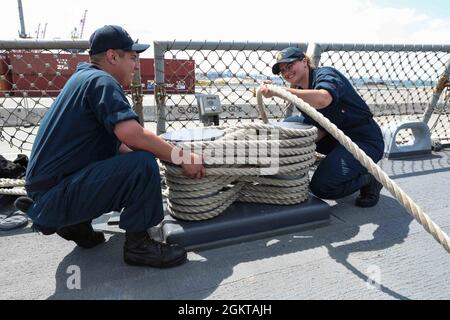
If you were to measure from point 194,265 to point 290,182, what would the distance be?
2.29 feet

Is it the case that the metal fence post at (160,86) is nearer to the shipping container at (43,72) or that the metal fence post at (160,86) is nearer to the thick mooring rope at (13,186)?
the shipping container at (43,72)

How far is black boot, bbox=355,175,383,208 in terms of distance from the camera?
7.42ft

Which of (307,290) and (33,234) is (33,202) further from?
(307,290)

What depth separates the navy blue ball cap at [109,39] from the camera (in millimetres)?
1551

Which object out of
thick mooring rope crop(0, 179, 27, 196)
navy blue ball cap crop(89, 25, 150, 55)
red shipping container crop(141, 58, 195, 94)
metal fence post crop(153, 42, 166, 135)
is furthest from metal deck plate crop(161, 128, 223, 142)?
thick mooring rope crop(0, 179, 27, 196)

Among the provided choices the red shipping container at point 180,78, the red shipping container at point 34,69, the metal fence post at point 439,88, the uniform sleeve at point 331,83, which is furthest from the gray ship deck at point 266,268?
the metal fence post at point 439,88

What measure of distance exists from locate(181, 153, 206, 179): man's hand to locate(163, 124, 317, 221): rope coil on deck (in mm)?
44

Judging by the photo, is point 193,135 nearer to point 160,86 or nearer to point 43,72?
point 160,86

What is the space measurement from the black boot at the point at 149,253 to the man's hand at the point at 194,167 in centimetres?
35

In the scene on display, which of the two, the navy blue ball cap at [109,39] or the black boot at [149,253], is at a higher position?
the navy blue ball cap at [109,39]

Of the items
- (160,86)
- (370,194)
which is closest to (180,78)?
(160,86)

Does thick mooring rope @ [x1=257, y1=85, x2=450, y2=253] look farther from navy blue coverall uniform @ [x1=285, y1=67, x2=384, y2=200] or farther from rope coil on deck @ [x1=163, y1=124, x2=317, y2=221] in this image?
navy blue coverall uniform @ [x1=285, y1=67, x2=384, y2=200]

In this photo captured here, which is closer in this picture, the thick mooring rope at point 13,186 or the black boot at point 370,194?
the thick mooring rope at point 13,186
